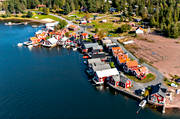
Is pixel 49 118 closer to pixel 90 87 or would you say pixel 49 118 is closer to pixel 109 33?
pixel 90 87

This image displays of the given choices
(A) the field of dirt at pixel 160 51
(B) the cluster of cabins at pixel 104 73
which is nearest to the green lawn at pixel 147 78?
(B) the cluster of cabins at pixel 104 73

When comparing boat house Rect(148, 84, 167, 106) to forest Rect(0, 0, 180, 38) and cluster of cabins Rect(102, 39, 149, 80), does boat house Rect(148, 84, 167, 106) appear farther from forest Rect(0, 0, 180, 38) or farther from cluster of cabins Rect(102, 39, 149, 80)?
forest Rect(0, 0, 180, 38)

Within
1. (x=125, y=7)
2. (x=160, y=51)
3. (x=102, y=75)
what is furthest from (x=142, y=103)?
(x=125, y=7)

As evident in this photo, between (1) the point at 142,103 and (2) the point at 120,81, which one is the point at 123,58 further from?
(1) the point at 142,103

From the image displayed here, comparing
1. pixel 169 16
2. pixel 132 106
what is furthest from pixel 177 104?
pixel 169 16

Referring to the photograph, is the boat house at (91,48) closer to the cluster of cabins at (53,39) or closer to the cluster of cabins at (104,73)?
the cluster of cabins at (104,73)

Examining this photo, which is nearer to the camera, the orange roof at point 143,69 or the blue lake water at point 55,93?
the blue lake water at point 55,93
